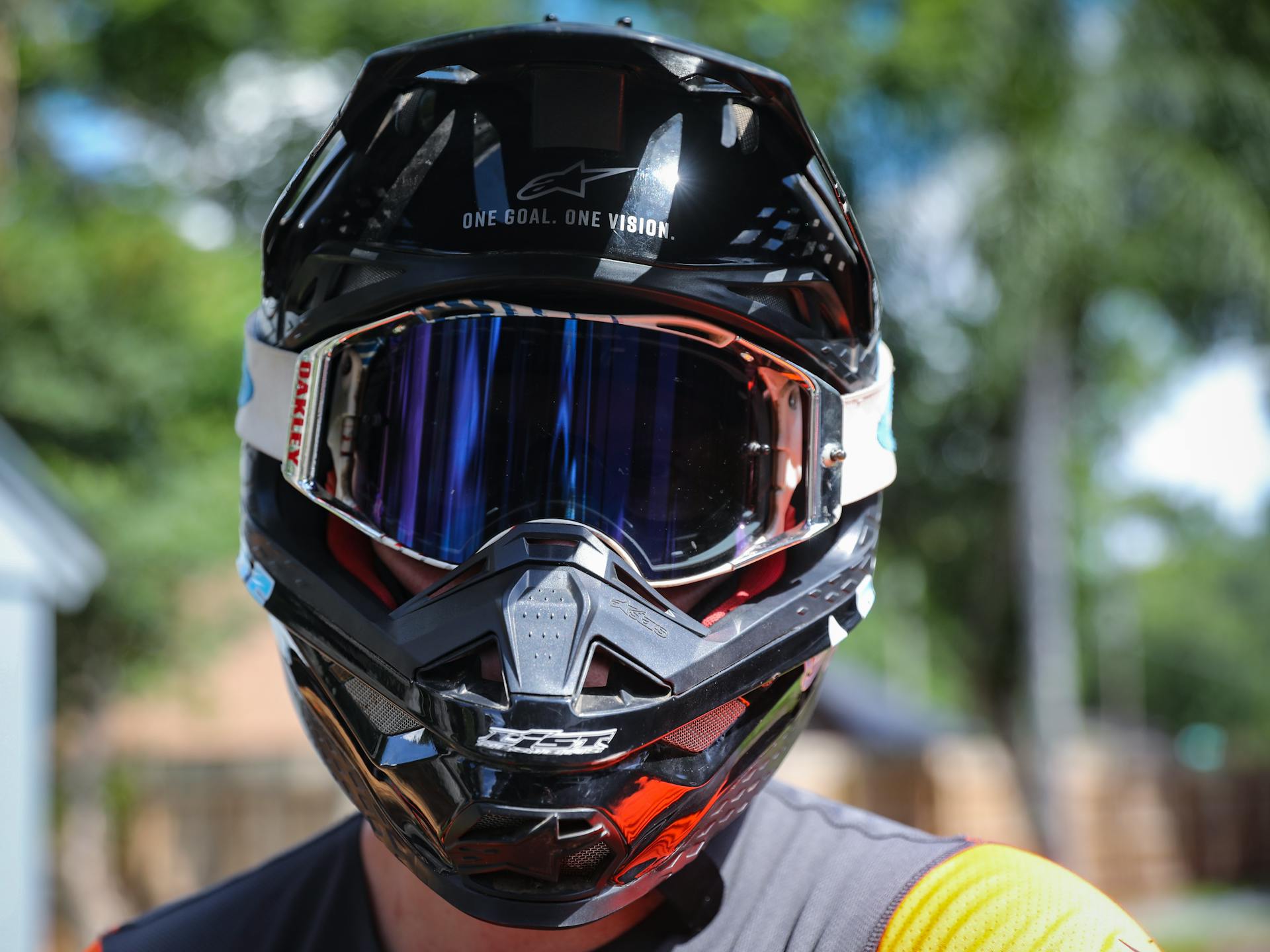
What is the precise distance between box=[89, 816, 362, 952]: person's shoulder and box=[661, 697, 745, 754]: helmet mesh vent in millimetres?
536

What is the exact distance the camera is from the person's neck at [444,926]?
→ 5.17ft

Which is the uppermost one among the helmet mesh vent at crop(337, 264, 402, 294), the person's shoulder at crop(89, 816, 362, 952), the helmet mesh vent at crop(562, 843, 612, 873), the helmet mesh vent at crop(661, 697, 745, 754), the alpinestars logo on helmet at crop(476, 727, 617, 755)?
the helmet mesh vent at crop(337, 264, 402, 294)

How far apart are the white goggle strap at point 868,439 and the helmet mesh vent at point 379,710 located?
0.64 metres

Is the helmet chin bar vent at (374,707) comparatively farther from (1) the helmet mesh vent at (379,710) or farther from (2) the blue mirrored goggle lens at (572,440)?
(2) the blue mirrored goggle lens at (572,440)

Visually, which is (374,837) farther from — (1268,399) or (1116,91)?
(1268,399)

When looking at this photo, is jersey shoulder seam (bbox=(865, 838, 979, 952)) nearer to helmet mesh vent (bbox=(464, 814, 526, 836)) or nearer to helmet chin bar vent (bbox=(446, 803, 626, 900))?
helmet chin bar vent (bbox=(446, 803, 626, 900))

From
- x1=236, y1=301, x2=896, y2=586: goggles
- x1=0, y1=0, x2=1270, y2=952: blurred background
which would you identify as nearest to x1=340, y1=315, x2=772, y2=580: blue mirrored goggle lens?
x1=236, y1=301, x2=896, y2=586: goggles

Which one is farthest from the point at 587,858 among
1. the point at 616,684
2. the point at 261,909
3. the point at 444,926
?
the point at 261,909

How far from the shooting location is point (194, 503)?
12.6 meters

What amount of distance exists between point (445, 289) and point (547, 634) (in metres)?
0.46

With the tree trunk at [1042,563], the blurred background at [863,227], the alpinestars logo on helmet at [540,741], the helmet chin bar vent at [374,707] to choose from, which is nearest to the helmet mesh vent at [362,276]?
the helmet chin bar vent at [374,707]

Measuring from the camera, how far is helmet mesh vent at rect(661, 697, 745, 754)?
149 centimetres

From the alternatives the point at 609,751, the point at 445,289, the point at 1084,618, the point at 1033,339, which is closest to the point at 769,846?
the point at 609,751

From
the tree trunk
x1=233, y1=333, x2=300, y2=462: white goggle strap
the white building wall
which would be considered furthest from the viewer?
the tree trunk
